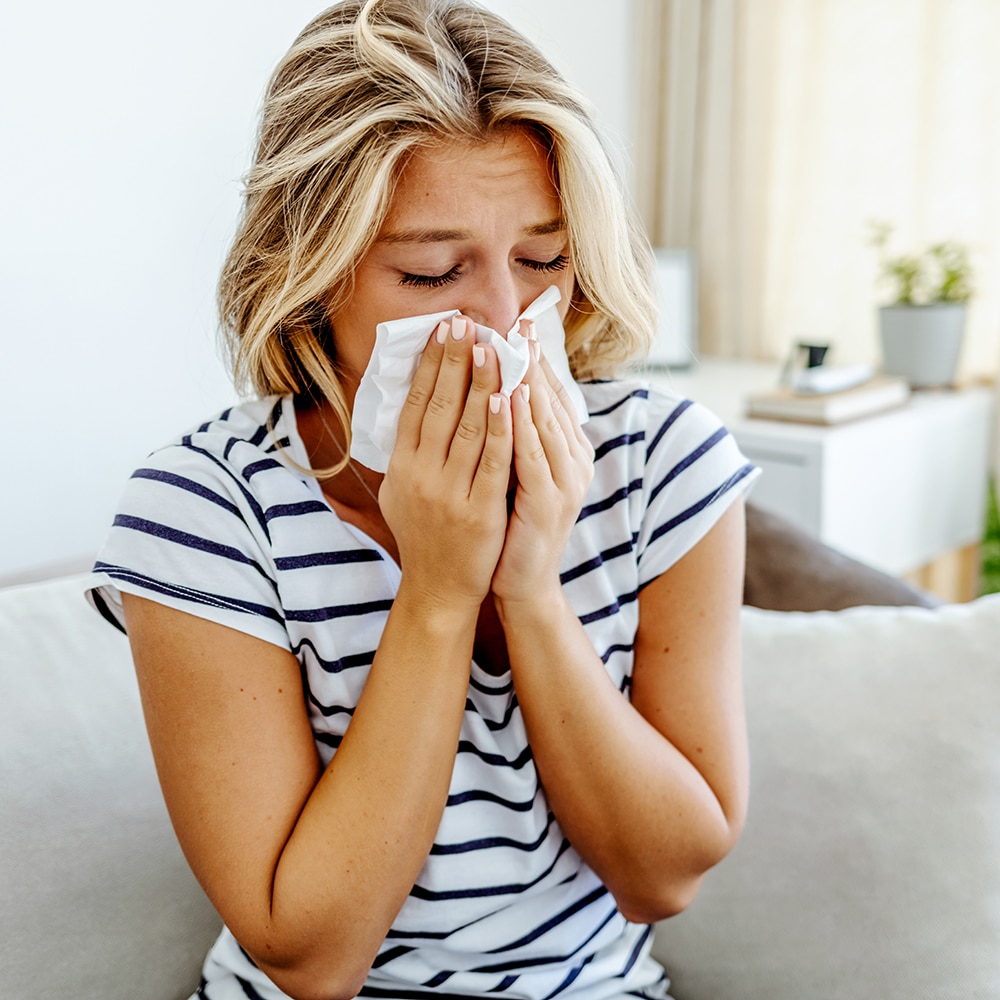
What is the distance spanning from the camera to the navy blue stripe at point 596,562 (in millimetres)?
904

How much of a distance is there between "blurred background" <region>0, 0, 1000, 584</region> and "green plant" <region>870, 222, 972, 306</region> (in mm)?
68

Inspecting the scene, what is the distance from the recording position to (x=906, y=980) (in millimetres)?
900

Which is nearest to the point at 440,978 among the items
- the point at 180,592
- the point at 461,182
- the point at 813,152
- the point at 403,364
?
the point at 180,592

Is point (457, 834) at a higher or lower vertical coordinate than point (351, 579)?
lower

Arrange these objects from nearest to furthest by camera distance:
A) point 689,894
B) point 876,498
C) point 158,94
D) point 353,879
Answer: point 353,879 → point 689,894 → point 158,94 → point 876,498

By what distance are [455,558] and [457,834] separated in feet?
0.72

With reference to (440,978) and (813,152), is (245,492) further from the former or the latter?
(813,152)

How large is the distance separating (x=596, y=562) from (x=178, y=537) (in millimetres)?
336

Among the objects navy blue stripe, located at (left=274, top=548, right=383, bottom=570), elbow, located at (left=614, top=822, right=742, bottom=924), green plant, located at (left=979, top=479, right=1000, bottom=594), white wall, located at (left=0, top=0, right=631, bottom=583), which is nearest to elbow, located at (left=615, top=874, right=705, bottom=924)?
elbow, located at (left=614, top=822, right=742, bottom=924)

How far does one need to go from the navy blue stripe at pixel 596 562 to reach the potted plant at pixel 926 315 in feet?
5.19

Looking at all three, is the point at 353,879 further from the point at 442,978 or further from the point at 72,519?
the point at 72,519

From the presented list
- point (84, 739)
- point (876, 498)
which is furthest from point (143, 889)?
point (876, 498)

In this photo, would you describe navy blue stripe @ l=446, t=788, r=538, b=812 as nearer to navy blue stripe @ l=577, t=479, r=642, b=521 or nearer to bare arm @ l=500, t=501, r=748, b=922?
bare arm @ l=500, t=501, r=748, b=922

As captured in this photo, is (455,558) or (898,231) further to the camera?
(898,231)
